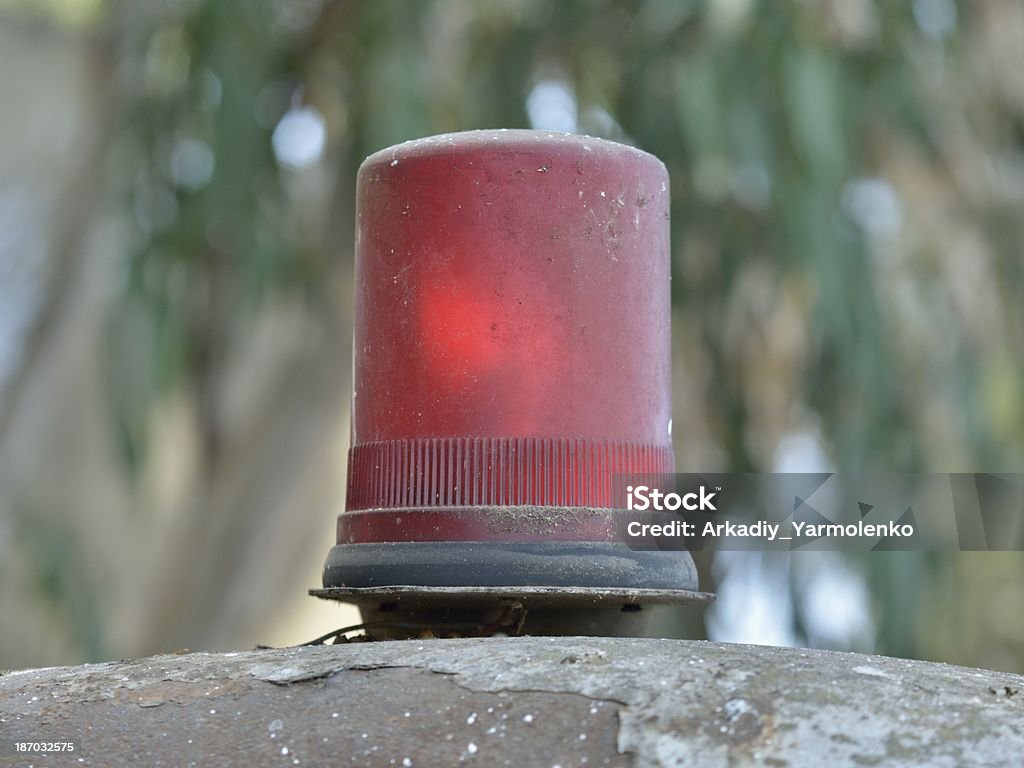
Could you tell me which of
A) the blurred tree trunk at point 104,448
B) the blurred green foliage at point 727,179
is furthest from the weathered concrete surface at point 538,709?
the blurred tree trunk at point 104,448

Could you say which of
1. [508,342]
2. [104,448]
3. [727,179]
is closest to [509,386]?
[508,342]

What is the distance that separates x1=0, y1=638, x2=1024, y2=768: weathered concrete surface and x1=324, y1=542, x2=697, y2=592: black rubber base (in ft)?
0.16

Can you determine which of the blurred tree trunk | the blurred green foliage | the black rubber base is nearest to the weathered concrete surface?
the black rubber base

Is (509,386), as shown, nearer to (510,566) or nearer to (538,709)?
(510,566)

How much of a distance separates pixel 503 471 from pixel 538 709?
0.54 feet

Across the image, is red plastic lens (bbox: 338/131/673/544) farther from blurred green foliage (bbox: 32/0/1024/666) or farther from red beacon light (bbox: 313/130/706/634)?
blurred green foliage (bbox: 32/0/1024/666)

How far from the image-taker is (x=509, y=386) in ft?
2.43

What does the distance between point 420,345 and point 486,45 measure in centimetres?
265

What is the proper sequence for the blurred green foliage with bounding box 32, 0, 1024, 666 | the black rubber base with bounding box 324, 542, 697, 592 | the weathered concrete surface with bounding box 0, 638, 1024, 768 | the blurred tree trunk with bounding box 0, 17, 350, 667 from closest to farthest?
the weathered concrete surface with bounding box 0, 638, 1024, 768
the black rubber base with bounding box 324, 542, 697, 592
the blurred green foliage with bounding box 32, 0, 1024, 666
the blurred tree trunk with bounding box 0, 17, 350, 667

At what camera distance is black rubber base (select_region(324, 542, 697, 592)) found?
709 millimetres

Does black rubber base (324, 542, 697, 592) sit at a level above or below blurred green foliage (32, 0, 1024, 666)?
below

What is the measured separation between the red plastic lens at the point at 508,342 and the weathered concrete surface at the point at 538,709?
0.10 meters

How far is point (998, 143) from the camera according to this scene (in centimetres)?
355

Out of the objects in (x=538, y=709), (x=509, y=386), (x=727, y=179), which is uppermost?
(x=727, y=179)
